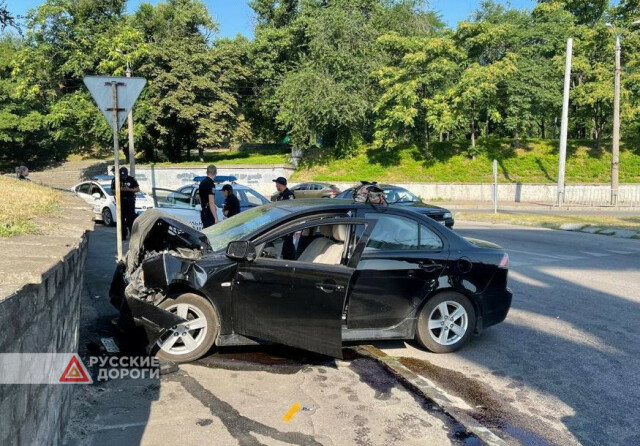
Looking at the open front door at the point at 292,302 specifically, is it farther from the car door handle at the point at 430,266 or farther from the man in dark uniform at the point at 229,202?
the man in dark uniform at the point at 229,202

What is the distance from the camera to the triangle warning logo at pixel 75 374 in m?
3.54

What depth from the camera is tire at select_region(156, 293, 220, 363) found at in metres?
5.07

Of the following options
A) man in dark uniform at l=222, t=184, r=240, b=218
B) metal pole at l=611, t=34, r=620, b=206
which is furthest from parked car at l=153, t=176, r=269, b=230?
metal pole at l=611, t=34, r=620, b=206

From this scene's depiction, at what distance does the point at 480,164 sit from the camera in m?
36.3

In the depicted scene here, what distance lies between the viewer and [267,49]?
43.6m

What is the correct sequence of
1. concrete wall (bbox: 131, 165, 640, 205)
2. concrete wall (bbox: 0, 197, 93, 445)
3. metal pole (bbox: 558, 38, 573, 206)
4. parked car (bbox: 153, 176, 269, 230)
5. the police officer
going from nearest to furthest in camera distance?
concrete wall (bbox: 0, 197, 93, 445) < the police officer < parked car (bbox: 153, 176, 269, 230) < metal pole (bbox: 558, 38, 573, 206) < concrete wall (bbox: 131, 165, 640, 205)

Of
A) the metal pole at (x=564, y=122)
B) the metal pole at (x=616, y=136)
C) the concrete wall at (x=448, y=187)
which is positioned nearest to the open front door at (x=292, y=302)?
the metal pole at (x=564, y=122)

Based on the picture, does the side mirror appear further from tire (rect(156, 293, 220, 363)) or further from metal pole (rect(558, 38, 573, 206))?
metal pole (rect(558, 38, 573, 206))

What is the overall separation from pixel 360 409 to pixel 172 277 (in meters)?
2.04

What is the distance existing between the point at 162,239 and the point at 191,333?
53.4 inches

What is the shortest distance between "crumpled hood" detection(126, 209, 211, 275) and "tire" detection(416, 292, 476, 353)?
2.40 m

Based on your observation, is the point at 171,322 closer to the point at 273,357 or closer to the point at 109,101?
the point at 273,357

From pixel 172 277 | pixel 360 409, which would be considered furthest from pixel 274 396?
pixel 172 277

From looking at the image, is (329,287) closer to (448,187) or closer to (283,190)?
(283,190)
